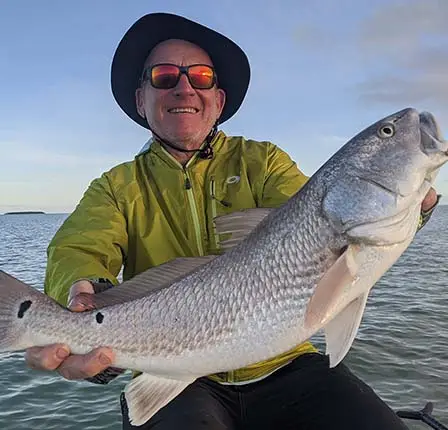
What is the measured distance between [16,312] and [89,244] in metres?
0.77

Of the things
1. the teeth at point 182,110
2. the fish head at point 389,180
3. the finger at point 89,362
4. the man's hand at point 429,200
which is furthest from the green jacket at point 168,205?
the fish head at point 389,180

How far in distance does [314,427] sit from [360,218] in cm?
133

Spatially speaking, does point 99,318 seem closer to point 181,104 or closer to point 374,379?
point 181,104

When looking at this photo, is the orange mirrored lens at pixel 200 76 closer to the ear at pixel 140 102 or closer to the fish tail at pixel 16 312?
the ear at pixel 140 102

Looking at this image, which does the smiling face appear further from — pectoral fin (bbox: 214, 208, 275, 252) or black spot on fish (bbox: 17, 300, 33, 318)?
black spot on fish (bbox: 17, 300, 33, 318)

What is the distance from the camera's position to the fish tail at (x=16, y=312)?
3.02 metres

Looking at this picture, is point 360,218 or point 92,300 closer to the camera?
point 360,218

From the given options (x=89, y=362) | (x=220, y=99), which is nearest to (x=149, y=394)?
(x=89, y=362)

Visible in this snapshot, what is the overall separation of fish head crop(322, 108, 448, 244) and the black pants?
3.51ft

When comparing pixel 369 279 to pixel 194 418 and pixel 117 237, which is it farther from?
pixel 117 237

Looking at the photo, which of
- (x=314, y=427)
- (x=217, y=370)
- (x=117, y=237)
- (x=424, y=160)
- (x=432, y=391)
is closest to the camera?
(x=424, y=160)

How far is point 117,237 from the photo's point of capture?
3875 millimetres

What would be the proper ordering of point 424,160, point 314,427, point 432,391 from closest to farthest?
point 424,160 → point 314,427 → point 432,391

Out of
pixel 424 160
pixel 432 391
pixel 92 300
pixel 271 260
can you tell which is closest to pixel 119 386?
pixel 432 391
